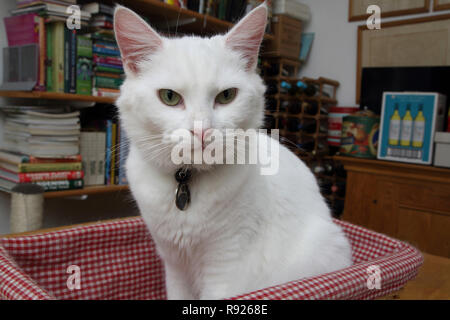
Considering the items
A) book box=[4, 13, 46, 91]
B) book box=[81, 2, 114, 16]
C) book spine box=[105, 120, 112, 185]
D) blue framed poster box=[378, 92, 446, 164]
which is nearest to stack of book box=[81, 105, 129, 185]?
book spine box=[105, 120, 112, 185]

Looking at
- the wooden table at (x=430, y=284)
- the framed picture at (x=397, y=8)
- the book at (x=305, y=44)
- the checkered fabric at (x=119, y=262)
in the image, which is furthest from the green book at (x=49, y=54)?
the book at (x=305, y=44)

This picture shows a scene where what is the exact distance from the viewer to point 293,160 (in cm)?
97

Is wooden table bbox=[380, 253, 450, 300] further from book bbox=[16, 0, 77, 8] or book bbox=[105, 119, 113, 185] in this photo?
book bbox=[16, 0, 77, 8]

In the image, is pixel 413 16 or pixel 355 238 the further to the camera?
pixel 413 16

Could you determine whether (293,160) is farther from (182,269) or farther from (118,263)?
(118,263)

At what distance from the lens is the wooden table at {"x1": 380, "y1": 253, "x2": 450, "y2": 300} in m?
0.79

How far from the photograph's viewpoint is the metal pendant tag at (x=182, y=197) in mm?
702

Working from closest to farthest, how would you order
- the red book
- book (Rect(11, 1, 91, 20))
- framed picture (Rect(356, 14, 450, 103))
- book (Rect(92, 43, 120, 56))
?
book (Rect(11, 1, 91, 20)), the red book, book (Rect(92, 43, 120, 56)), framed picture (Rect(356, 14, 450, 103))

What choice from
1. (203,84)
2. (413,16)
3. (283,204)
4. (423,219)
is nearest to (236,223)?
(283,204)

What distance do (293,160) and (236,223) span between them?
321mm

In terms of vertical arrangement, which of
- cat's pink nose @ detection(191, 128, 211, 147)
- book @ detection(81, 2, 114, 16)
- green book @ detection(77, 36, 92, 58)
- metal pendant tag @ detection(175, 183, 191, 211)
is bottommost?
metal pendant tag @ detection(175, 183, 191, 211)

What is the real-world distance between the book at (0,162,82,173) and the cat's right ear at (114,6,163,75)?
1.09m

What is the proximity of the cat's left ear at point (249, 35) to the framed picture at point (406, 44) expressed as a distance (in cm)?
191
